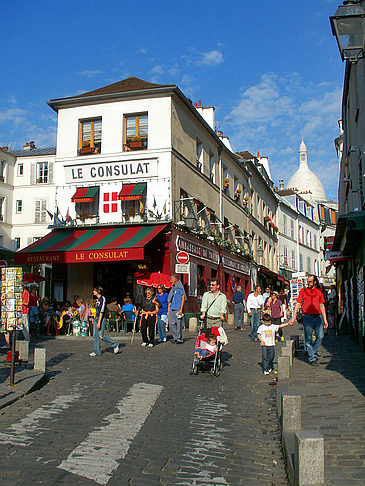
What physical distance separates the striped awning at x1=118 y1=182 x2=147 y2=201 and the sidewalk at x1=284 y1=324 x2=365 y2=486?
11370 millimetres

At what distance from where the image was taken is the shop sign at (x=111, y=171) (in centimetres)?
2319

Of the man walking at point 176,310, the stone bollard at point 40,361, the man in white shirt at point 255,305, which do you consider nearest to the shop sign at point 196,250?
the man in white shirt at point 255,305

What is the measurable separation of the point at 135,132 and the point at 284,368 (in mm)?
16487

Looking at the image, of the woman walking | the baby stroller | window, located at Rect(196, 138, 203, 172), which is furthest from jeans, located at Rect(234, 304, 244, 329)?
the baby stroller

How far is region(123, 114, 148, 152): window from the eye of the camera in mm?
23638

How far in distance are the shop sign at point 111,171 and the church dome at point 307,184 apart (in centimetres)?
7360

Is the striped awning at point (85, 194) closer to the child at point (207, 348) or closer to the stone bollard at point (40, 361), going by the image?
the stone bollard at point (40, 361)

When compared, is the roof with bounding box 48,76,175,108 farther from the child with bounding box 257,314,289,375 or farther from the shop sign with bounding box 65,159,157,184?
the child with bounding box 257,314,289,375

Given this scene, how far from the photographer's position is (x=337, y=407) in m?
7.47

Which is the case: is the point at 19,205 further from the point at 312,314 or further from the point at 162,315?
the point at 312,314

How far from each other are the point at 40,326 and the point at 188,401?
1192 centimetres

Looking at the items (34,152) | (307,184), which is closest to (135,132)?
(34,152)

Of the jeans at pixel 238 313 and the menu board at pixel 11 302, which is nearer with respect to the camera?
the menu board at pixel 11 302

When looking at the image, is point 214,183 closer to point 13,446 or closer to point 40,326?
point 40,326
